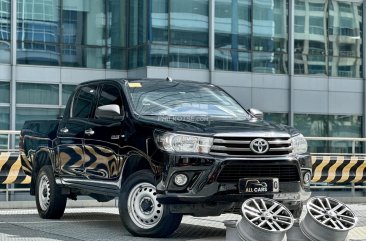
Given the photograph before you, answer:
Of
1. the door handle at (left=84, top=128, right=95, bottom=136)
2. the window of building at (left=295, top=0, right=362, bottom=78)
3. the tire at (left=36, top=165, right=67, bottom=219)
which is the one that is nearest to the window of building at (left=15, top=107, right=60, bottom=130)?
the window of building at (left=295, top=0, right=362, bottom=78)

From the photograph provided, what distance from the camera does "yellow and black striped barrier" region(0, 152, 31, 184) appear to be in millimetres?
14906

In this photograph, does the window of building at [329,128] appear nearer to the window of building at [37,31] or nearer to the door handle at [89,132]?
the window of building at [37,31]

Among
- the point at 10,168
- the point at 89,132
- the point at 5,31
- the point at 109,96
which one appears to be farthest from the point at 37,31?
the point at 89,132

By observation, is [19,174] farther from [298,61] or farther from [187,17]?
[298,61]

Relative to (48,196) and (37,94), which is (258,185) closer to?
(48,196)

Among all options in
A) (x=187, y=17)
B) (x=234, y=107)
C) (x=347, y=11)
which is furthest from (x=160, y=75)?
(x=234, y=107)

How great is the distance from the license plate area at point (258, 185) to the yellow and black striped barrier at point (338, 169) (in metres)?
8.02

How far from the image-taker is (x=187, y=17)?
30.9m

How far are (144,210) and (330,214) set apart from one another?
2.01m

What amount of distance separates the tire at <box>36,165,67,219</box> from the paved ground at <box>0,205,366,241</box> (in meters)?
0.14

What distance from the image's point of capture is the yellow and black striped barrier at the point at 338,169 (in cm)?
1747

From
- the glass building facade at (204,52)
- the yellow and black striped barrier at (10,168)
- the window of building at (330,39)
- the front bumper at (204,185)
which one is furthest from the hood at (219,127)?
the window of building at (330,39)

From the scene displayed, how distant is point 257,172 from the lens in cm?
932

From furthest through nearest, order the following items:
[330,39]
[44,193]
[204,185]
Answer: [330,39], [44,193], [204,185]
